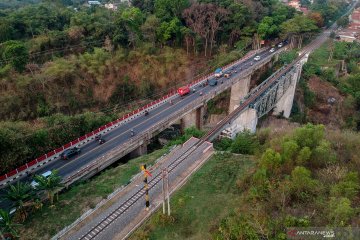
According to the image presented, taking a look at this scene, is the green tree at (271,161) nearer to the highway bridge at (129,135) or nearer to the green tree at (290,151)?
the green tree at (290,151)

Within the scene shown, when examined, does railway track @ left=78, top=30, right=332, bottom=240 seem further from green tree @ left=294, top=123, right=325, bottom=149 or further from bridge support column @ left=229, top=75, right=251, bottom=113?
green tree @ left=294, top=123, right=325, bottom=149

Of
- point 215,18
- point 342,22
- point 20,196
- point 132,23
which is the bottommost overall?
point 20,196

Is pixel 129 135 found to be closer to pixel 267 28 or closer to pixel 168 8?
pixel 168 8

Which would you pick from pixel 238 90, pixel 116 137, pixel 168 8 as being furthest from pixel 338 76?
pixel 116 137

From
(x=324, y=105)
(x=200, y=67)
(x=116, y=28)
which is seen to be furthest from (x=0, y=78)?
(x=324, y=105)

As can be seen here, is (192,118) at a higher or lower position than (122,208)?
lower

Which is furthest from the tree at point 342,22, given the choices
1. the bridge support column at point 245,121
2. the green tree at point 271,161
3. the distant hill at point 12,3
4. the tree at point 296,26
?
the distant hill at point 12,3

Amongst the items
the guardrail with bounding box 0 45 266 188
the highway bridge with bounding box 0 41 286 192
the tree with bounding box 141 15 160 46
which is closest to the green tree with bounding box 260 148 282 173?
the highway bridge with bounding box 0 41 286 192
